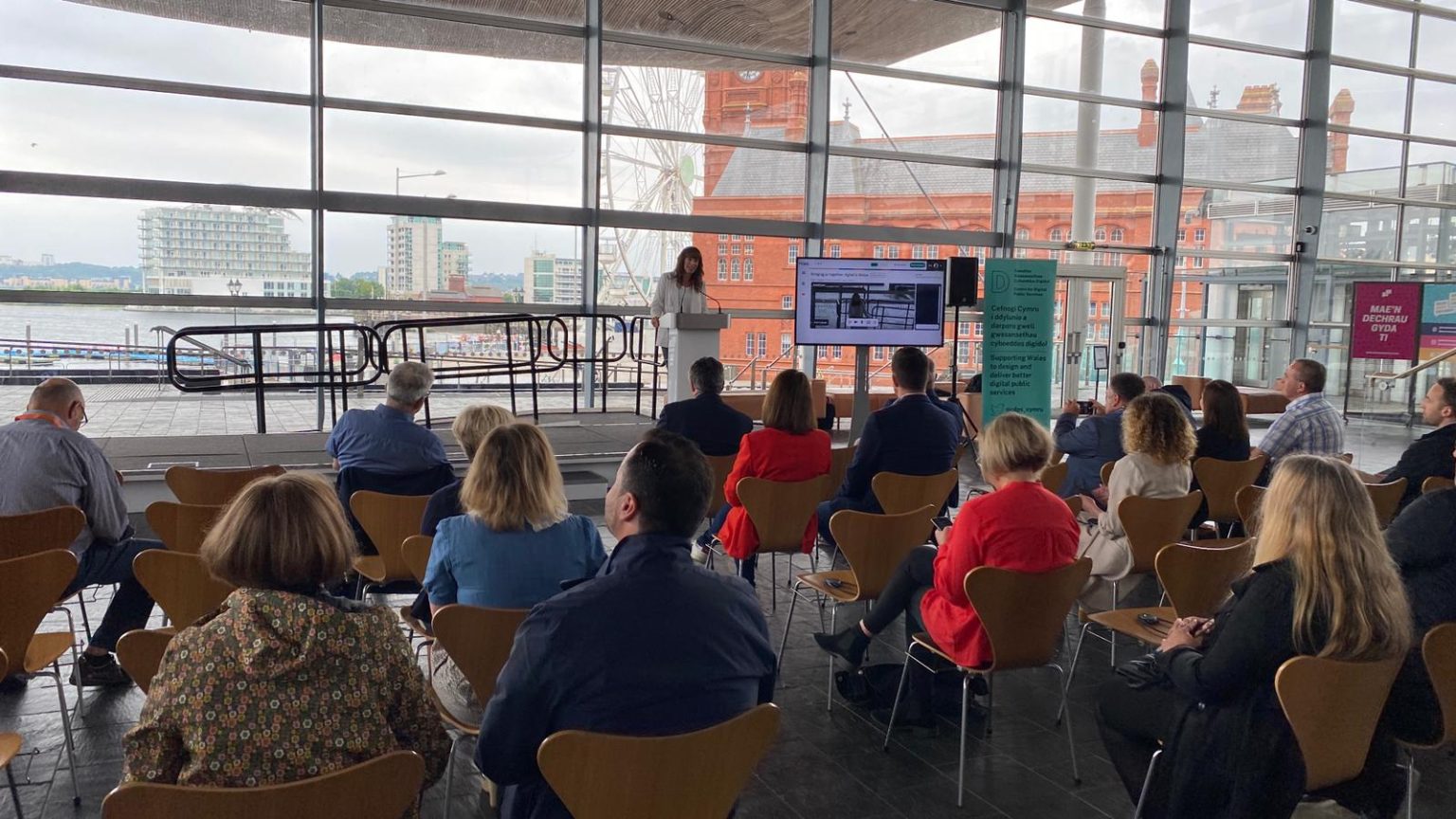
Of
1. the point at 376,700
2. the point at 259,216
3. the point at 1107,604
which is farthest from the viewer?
the point at 259,216

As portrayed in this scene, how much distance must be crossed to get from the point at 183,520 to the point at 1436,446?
5.55m

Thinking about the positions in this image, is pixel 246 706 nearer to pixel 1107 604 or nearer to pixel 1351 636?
pixel 1351 636

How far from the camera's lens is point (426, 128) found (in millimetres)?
9891

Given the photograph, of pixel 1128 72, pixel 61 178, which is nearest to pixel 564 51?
pixel 61 178

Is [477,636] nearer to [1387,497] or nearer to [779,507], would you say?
[779,507]

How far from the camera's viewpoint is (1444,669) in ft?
8.05

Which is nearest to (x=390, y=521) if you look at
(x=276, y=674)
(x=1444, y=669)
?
(x=276, y=674)

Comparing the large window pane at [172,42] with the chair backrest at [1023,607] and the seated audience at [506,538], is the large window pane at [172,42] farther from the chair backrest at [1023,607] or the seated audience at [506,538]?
the chair backrest at [1023,607]

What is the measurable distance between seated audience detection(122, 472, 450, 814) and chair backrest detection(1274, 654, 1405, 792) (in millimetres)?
1832

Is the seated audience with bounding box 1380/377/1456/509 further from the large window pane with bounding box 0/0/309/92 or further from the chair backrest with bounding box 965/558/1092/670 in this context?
the large window pane with bounding box 0/0/309/92

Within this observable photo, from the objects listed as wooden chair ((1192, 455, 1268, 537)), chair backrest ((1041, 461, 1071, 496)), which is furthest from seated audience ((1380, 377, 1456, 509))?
chair backrest ((1041, 461, 1071, 496))

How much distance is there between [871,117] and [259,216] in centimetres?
656

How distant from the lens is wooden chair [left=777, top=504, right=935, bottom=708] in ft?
12.3

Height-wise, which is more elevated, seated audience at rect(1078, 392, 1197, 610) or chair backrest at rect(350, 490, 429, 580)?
seated audience at rect(1078, 392, 1197, 610)
